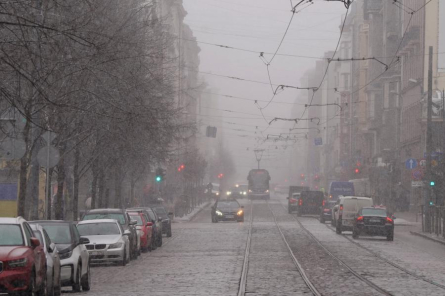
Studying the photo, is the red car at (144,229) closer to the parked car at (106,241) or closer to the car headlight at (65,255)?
the parked car at (106,241)

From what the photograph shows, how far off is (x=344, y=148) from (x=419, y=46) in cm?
6697

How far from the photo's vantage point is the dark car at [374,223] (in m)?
42.2

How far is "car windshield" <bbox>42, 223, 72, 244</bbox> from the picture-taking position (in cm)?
2024

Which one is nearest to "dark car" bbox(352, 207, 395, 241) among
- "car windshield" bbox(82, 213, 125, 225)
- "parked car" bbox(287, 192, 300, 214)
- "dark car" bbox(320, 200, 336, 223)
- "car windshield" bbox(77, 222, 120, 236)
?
"car windshield" bbox(82, 213, 125, 225)

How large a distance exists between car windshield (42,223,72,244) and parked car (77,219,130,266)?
17.6 feet

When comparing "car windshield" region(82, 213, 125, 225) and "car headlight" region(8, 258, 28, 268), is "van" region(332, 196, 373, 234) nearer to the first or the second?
"car windshield" region(82, 213, 125, 225)

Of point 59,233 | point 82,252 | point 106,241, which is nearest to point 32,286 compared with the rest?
point 82,252

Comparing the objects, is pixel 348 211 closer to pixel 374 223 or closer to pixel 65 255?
pixel 374 223

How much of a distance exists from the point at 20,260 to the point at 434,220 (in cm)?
3545

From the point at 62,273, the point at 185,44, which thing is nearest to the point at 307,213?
the point at 62,273

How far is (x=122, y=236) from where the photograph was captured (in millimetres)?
26859

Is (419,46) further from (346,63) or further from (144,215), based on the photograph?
(346,63)

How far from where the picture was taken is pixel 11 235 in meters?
16.0

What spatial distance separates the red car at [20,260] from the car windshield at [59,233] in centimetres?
362
